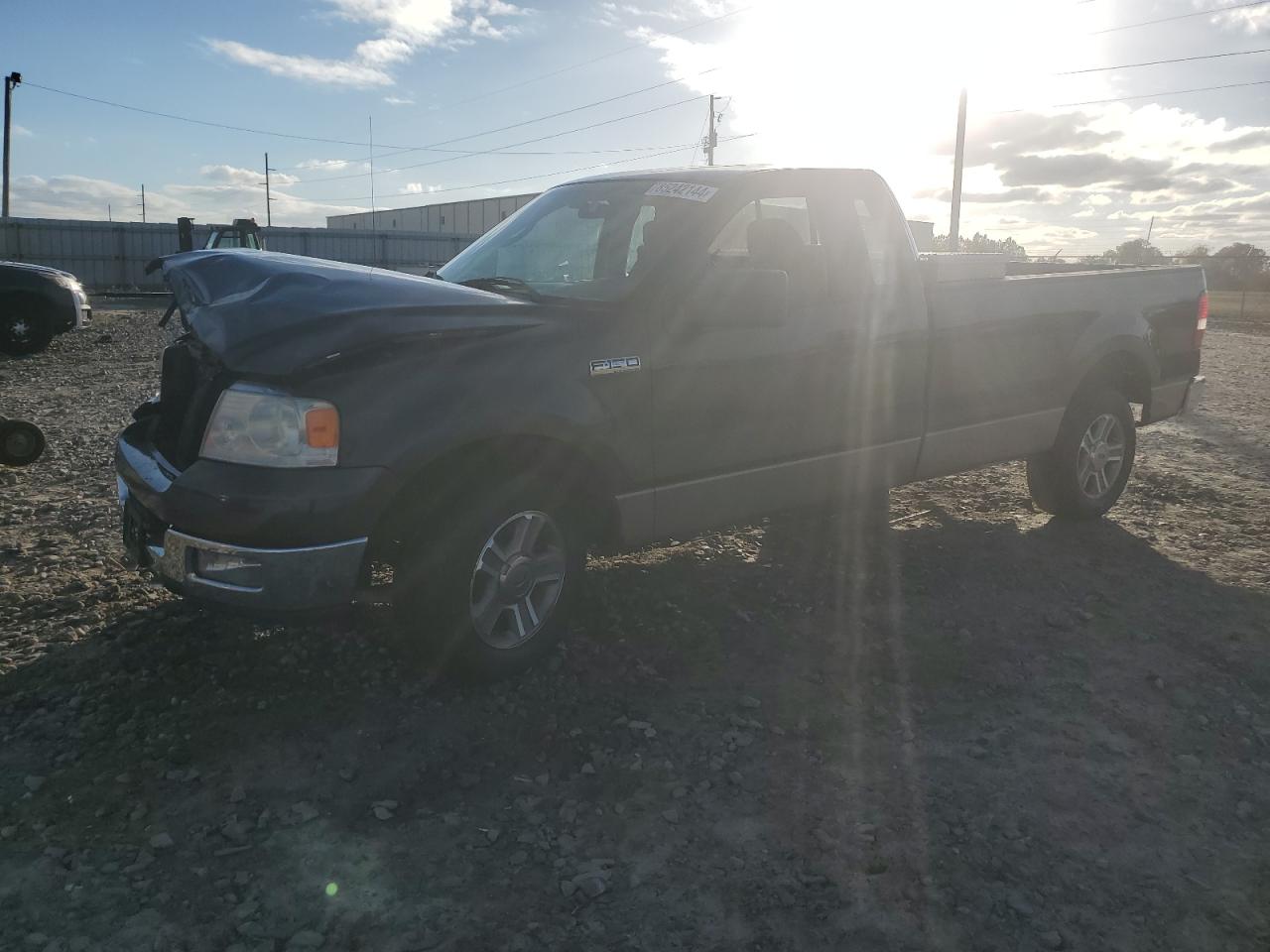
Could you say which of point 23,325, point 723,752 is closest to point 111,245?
point 23,325

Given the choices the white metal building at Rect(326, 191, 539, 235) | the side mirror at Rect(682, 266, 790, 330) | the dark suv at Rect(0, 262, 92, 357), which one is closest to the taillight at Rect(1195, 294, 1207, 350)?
the side mirror at Rect(682, 266, 790, 330)

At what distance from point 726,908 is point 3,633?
308 cm

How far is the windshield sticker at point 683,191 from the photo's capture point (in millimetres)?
4113

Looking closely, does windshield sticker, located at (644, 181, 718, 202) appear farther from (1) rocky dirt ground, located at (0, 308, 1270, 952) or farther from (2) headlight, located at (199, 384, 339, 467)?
(2) headlight, located at (199, 384, 339, 467)

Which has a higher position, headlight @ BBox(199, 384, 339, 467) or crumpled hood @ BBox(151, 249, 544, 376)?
crumpled hood @ BBox(151, 249, 544, 376)

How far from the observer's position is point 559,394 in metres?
3.43

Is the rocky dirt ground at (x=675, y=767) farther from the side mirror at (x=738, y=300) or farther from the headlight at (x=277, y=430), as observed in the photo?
the side mirror at (x=738, y=300)

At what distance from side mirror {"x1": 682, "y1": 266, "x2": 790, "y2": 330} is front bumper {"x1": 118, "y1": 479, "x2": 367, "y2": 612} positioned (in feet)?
5.06

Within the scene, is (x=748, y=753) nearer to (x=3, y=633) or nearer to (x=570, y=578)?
(x=570, y=578)

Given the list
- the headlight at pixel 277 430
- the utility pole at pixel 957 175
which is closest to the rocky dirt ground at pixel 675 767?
the headlight at pixel 277 430

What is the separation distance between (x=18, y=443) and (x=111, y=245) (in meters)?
32.0

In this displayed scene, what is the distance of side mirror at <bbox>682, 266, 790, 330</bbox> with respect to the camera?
3711 millimetres

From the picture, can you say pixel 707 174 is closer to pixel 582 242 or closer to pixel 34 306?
pixel 582 242

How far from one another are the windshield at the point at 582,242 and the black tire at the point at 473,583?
906mm
